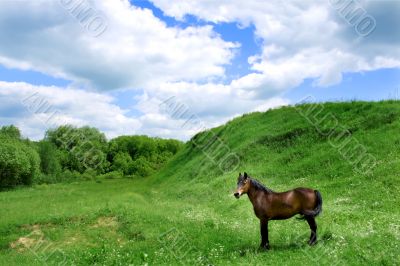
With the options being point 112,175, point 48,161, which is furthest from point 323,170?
point 48,161

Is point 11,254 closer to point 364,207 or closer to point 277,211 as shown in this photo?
point 277,211

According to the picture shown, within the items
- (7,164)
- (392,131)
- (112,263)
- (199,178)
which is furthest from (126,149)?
(112,263)

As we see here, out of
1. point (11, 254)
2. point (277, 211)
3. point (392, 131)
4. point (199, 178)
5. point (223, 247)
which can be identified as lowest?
point (11, 254)

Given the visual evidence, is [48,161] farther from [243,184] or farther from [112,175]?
[243,184]

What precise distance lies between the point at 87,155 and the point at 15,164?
49328 millimetres

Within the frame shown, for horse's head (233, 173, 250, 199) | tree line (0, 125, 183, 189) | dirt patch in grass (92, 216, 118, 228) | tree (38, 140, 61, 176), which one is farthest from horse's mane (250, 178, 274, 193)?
tree (38, 140, 61, 176)

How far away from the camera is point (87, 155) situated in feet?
432

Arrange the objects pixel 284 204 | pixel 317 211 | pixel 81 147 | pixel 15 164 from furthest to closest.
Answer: pixel 81 147 → pixel 15 164 → pixel 284 204 → pixel 317 211

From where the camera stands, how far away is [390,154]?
31.8m

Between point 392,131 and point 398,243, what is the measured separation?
21.9 m

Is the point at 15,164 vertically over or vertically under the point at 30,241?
over

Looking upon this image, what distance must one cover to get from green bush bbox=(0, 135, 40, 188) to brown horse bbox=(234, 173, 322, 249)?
74.4m

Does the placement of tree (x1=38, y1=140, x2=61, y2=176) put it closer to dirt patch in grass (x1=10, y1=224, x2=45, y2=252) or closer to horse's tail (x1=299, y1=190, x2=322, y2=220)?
dirt patch in grass (x1=10, y1=224, x2=45, y2=252)

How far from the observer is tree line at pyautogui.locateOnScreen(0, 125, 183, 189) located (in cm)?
11405
